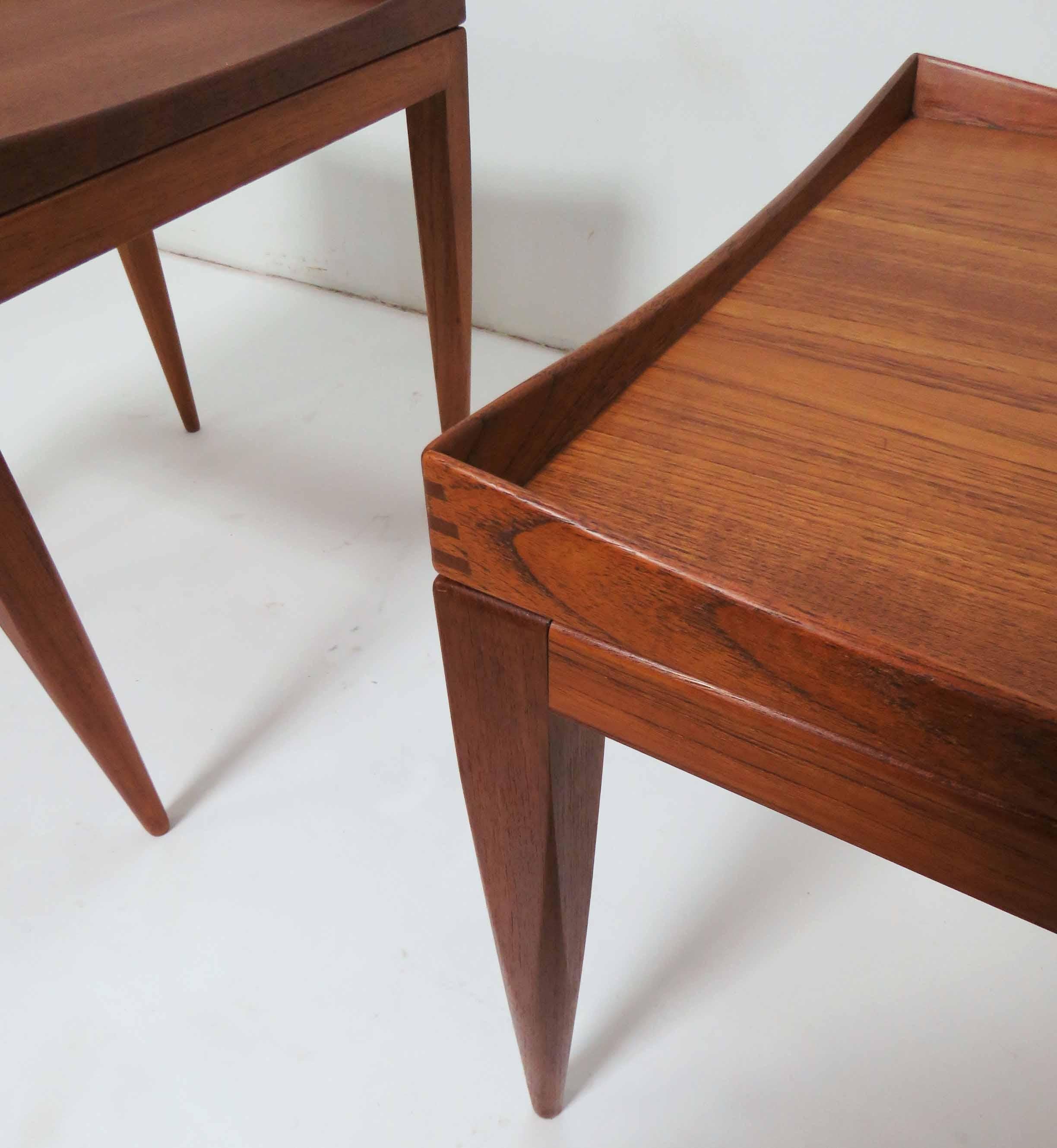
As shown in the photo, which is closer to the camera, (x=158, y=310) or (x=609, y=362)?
(x=609, y=362)

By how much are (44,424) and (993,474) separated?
4.32 feet

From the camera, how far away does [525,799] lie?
477 mm

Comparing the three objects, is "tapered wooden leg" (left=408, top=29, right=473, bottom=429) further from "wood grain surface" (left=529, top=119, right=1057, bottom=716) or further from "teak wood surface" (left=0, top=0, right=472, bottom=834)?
"wood grain surface" (left=529, top=119, right=1057, bottom=716)

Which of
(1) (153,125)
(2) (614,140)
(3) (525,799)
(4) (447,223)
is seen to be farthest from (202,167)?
(2) (614,140)

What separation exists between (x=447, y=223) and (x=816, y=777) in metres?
0.81

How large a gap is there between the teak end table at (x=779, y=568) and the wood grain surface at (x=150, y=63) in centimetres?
39

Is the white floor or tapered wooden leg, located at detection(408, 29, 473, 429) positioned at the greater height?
tapered wooden leg, located at detection(408, 29, 473, 429)

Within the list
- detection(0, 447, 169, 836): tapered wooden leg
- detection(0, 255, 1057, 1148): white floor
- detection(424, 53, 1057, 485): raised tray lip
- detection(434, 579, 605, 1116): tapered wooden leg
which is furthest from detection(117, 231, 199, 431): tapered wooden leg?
detection(434, 579, 605, 1116): tapered wooden leg

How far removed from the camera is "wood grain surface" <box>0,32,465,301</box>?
2.11 ft

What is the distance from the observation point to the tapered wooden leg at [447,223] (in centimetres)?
97

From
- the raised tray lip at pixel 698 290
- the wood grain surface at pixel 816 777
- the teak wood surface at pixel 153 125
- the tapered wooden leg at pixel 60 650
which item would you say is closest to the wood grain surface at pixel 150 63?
the teak wood surface at pixel 153 125

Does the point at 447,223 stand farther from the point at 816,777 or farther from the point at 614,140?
the point at 816,777

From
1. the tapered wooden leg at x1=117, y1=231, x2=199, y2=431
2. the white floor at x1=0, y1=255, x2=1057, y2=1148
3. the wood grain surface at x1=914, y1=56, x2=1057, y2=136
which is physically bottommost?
the white floor at x1=0, y1=255, x2=1057, y2=1148

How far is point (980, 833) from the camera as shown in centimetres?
34
